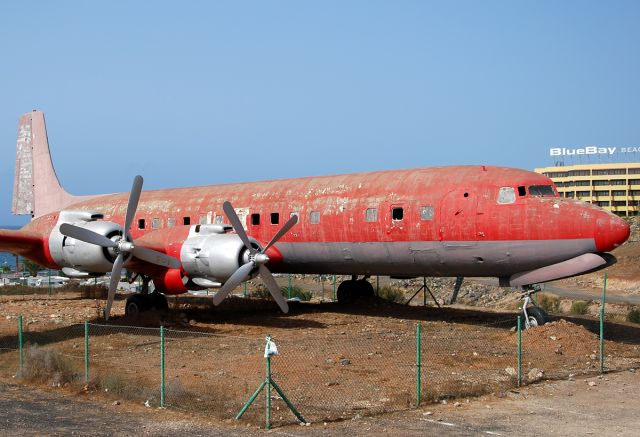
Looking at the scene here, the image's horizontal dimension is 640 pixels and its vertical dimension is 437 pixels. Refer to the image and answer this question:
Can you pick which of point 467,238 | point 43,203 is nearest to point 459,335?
point 467,238

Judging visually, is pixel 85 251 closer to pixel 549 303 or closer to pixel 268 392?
pixel 268 392

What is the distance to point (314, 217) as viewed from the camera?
2459 cm

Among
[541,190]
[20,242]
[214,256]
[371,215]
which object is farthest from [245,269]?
[541,190]

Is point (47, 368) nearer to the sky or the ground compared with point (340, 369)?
nearer to the sky

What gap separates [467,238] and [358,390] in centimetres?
780

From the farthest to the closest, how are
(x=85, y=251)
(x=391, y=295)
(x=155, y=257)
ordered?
1. (x=391, y=295)
2. (x=85, y=251)
3. (x=155, y=257)

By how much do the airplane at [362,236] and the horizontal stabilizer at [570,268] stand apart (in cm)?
3

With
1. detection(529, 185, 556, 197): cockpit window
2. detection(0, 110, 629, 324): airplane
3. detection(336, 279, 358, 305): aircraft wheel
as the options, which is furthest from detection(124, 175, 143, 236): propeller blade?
detection(529, 185, 556, 197): cockpit window

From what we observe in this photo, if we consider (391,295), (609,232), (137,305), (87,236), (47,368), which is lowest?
(391,295)

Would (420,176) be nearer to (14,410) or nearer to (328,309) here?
(328,309)

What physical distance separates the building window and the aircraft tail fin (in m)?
16.9

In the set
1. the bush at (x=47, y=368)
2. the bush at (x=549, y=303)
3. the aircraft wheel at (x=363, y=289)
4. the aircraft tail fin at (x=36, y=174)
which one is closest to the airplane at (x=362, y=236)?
the aircraft wheel at (x=363, y=289)

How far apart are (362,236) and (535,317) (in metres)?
5.70

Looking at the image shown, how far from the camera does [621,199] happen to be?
433 ft
